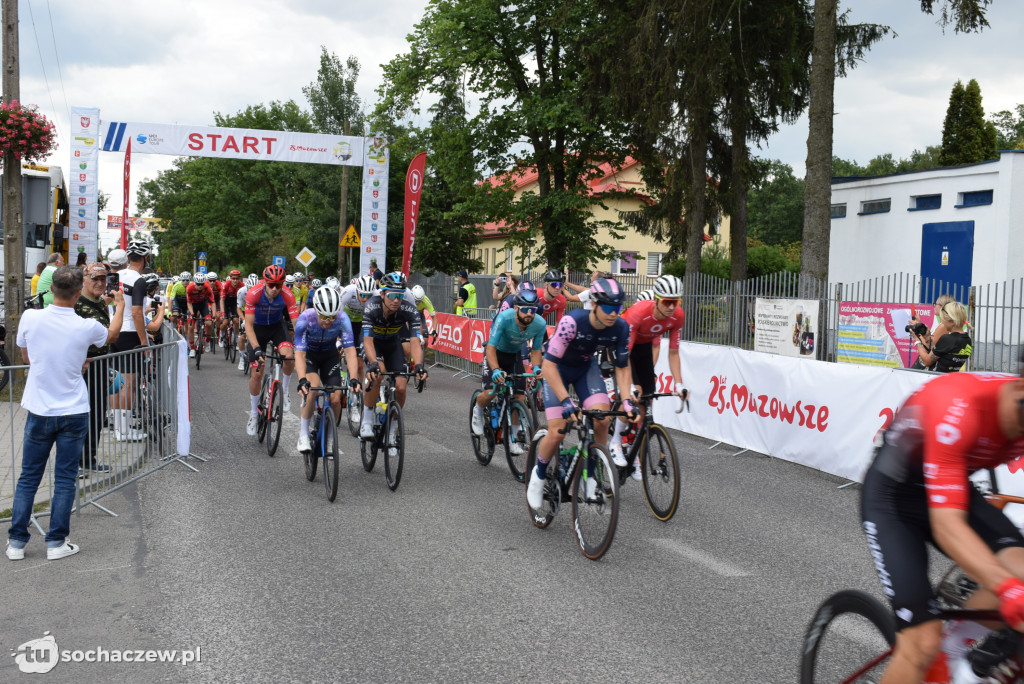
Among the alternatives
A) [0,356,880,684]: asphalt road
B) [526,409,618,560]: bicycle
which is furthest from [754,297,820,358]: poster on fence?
[526,409,618,560]: bicycle

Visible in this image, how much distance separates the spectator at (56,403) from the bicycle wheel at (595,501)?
350 centimetres

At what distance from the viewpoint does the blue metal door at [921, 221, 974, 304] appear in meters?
23.0

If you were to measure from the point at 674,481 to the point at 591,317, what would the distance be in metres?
1.65

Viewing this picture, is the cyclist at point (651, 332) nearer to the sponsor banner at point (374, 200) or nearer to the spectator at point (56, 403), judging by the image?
the spectator at point (56, 403)

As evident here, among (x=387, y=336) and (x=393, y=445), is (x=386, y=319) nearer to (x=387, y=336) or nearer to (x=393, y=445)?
(x=387, y=336)

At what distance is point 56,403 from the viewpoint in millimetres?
6180

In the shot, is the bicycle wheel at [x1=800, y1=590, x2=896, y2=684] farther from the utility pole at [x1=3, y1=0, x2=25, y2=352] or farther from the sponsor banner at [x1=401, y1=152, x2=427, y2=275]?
the sponsor banner at [x1=401, y1=152, x2=427, y2=275]

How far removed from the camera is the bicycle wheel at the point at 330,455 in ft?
26.0

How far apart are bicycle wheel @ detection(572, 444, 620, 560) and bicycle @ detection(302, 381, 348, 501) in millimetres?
2451

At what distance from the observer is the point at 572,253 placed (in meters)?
29.5

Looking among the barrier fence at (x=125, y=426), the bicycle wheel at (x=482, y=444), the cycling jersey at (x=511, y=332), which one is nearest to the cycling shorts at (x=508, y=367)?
the cycling jersey at (x=511, y=332)

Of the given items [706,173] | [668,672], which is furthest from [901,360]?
[706,173]

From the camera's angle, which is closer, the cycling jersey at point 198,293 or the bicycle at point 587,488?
the bicycle at point 587,488

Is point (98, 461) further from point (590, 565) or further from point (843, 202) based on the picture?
point (843, 202)
